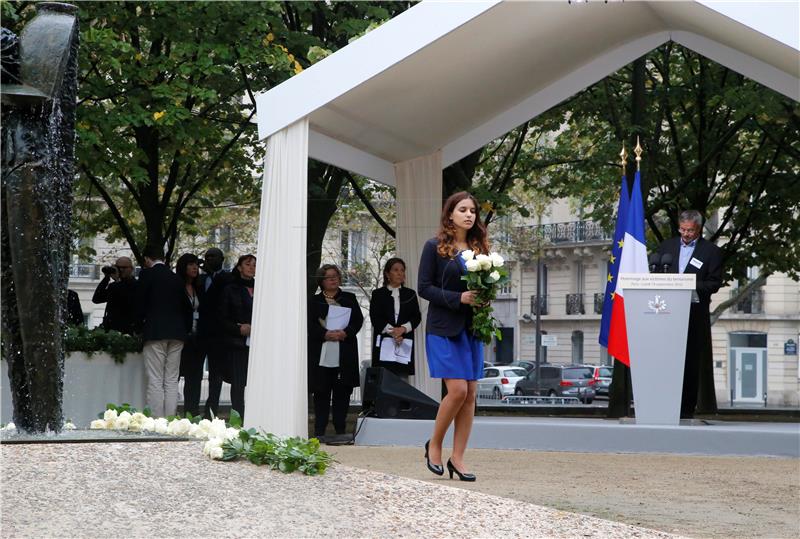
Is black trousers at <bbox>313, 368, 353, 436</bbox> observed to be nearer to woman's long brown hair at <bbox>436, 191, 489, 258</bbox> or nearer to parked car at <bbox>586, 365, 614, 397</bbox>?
woman's long brown hair at <bbox>436, 191, 489, 258</bbox>

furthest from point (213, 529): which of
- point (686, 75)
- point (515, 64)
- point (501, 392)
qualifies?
point (501, 392)

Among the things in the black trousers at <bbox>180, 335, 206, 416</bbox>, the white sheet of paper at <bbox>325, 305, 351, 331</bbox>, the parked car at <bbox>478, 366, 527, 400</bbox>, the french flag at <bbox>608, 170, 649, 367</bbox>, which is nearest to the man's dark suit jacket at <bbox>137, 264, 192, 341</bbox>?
the black trousers at <bbox>180, 335, 206, 416</bbox>

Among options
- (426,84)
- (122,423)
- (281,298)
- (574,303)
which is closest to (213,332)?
(281,298)

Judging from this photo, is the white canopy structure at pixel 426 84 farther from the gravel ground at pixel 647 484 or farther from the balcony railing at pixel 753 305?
the balcony railing at pixel 753 305

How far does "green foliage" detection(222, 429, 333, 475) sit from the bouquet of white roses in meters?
1.54

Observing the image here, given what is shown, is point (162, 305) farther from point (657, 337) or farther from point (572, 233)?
point (572, 233)

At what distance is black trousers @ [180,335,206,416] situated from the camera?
13375 millimetres

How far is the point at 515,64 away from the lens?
40.2ft

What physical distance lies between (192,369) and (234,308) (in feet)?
4.17

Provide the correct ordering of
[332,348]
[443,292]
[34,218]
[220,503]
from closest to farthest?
[220,503]
[34,218]
[443,292]
[332,348]

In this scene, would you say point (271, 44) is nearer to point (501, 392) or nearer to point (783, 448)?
point (783, 448)

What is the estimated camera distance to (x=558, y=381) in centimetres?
4438

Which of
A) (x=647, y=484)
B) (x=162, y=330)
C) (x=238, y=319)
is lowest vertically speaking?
(x=647, y=484)

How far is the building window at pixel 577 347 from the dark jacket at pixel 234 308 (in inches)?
1817
